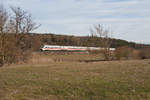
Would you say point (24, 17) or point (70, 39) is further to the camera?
point (70, 39)

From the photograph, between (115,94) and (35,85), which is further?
(35,85)

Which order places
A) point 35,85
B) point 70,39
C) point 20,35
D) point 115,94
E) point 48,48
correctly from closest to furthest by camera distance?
point 115,94 < point 35,85 < point 20,35 < point 48,48 < point 70,39

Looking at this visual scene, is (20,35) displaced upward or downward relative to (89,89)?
upward

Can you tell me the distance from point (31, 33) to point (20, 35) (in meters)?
1.63

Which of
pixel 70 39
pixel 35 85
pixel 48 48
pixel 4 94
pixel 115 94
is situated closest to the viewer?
pixel 115 94

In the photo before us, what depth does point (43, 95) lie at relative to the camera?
264 inches

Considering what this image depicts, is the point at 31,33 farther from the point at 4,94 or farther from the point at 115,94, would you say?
the point at 115,94

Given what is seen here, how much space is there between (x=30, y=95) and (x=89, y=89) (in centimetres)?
236

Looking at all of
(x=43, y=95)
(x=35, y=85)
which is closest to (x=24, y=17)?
(x=35, y=85)

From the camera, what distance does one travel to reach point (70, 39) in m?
112

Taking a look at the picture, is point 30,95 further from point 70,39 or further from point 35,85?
point 70,39

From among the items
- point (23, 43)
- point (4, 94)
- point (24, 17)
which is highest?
point (24, 17)

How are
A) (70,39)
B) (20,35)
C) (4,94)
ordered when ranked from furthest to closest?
(70,39), (20,35), (4,94)

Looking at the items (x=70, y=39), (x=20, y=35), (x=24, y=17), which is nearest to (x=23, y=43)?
(x=20, y=35)
